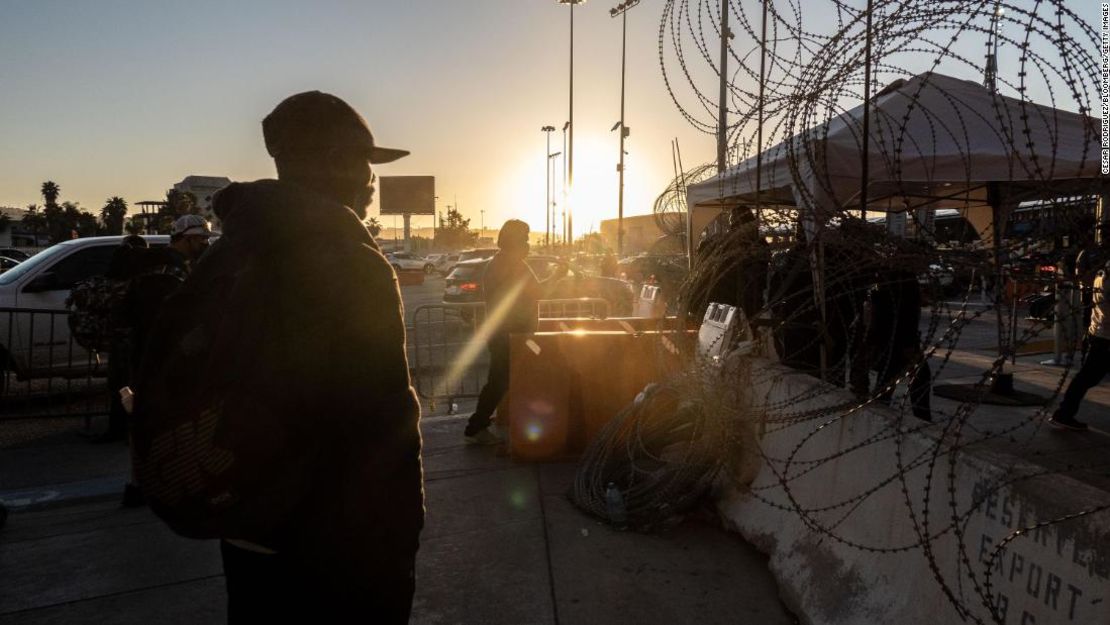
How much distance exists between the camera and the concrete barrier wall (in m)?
2.03

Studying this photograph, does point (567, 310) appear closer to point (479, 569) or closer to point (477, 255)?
point (479, 569)

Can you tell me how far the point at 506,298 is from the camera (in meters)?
5.75

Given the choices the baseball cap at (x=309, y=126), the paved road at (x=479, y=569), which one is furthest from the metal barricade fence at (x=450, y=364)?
the baseball cap at (x=309, y=126)

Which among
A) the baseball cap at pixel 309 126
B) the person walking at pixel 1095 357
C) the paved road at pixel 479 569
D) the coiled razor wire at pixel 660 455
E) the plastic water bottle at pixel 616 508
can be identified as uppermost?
the baseball cap at pixel 309 126

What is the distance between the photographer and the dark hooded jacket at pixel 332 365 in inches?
59.5

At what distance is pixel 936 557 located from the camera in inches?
98.0

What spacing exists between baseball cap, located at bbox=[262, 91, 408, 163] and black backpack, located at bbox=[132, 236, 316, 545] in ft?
1.07

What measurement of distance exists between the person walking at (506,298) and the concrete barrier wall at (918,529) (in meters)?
2.46

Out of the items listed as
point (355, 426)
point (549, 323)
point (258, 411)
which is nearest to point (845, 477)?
point (355, 426)

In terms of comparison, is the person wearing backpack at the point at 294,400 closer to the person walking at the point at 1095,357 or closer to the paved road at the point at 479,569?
the paved road at the point at 479,569

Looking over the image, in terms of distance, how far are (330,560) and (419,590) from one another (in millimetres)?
2066

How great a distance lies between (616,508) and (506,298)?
2.16m

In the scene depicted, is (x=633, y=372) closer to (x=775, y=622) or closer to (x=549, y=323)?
(x=549, y=323)

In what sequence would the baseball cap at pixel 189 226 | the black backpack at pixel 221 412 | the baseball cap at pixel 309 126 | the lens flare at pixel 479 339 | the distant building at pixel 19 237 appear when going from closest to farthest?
the black backpack at pixel 221 412
the baseball cap at pixel 309 126
the baseball cap at pixel 189 226
the lens flare at pixel 479 339
the distant building at pixel 19 237
